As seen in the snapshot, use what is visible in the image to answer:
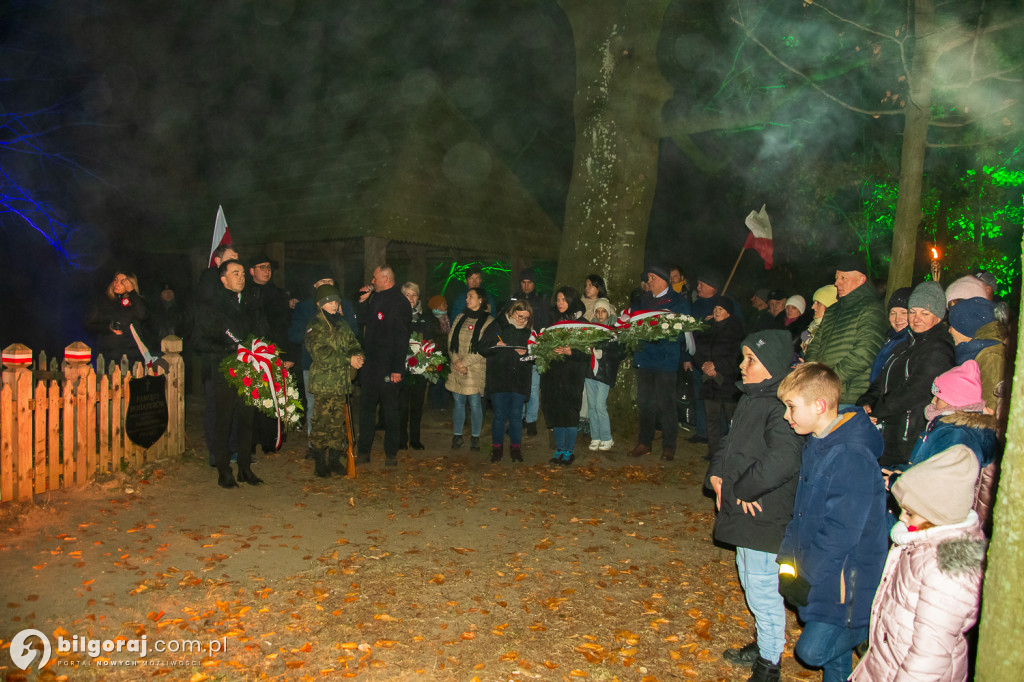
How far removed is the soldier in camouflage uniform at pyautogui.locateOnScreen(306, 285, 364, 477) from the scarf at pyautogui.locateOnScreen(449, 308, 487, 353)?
5.46 ft

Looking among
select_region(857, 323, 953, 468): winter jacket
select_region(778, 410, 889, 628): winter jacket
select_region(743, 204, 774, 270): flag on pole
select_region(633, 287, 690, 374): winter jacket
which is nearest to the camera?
select_region(778, 410, 889, 628): winter jacket

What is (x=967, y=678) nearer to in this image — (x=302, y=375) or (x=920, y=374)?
(x=920, y=374)

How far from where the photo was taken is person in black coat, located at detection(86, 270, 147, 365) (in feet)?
30.3

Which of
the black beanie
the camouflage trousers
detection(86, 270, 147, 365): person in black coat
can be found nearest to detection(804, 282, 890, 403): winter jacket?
the black beanie

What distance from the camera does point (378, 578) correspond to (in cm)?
552

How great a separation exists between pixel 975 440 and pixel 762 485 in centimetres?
111

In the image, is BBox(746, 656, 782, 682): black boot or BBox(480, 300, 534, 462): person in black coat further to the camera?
BBox(480, 300, 534, 462): person in black coat

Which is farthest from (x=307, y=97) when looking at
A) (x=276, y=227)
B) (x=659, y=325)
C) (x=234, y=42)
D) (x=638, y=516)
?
(x=638, y=516)

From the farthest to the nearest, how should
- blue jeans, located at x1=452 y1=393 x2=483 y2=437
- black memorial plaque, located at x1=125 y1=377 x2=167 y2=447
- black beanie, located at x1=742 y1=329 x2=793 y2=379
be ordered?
blue jeans, located at x1=452 y1=393 x2=483 y2=437, black memorial plaque, located at x1=125 y1=377 x2=167 y2=447, black beanie, located at x1=742 y1=329 x2=793 y2=379

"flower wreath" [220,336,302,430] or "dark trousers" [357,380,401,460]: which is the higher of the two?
"flower wreath" [220,336,302,430]

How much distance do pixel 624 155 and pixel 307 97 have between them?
60.4 ft

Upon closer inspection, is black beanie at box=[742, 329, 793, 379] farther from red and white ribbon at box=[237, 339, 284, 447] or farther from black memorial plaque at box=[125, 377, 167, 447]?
black memorial plaque at box=[125, 377, 167, 447]

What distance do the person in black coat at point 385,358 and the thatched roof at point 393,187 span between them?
4.66m

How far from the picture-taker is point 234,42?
24.8 m
